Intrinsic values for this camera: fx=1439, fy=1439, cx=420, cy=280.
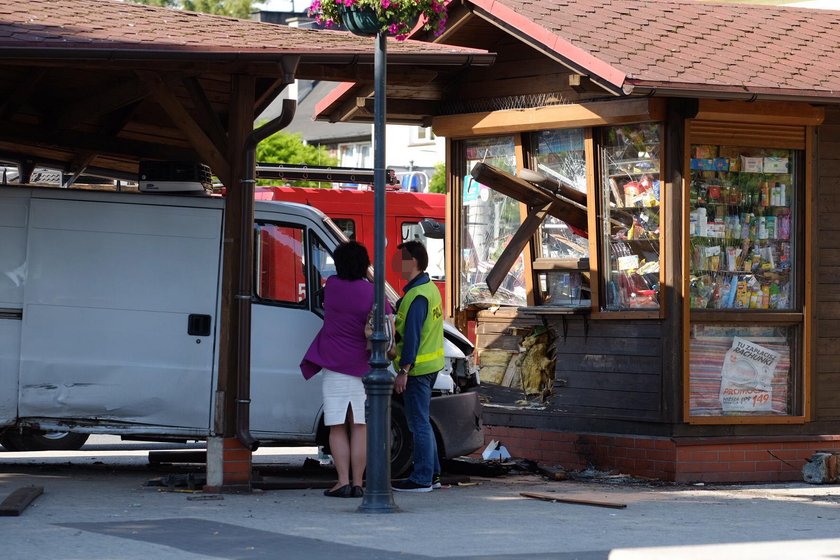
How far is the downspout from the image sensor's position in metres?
10.7

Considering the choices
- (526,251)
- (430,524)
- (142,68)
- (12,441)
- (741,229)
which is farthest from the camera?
(12,441)

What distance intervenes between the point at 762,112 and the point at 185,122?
4.98m

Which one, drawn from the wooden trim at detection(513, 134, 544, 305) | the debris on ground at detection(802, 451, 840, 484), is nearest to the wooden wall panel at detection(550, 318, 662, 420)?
the wooden trim at detection(513, 134, 544, 305)

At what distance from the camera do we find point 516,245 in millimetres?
13156

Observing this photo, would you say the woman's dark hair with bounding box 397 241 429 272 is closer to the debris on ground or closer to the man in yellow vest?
the man in yellow vest

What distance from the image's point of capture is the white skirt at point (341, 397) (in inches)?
419

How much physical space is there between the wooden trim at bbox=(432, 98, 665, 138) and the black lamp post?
10.1 ft

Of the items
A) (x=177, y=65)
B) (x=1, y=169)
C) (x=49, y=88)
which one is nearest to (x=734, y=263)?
(x=177, y=65)

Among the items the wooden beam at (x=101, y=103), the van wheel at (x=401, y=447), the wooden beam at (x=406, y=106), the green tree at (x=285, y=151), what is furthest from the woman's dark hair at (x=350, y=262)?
the green tree at (x=285, y=151)

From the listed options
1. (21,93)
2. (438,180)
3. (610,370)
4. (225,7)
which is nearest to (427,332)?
(610,370)

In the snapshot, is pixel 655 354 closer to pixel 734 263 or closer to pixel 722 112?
pixel 734 263

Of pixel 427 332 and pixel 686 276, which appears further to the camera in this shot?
pixel 686 276

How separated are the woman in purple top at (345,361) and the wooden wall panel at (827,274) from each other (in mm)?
4272

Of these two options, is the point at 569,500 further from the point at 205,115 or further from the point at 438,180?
the point at 438,180
